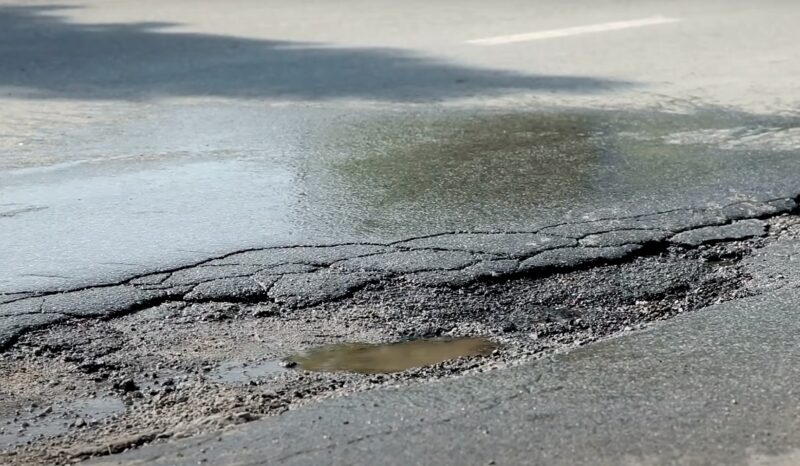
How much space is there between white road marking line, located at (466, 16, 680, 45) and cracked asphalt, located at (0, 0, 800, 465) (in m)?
0.90

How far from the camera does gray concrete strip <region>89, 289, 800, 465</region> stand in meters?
3.19

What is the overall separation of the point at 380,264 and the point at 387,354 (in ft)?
2.72

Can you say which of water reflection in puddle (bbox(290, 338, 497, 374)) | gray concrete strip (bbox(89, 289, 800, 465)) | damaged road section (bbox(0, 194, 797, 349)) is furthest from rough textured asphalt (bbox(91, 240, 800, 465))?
damaged road section (bbox(0, 194, 797, 349))

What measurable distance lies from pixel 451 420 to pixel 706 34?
27.2ft

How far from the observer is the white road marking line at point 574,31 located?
10.7 metres

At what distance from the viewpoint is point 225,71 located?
9.34 metres

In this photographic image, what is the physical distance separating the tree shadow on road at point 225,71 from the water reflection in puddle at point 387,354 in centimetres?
432

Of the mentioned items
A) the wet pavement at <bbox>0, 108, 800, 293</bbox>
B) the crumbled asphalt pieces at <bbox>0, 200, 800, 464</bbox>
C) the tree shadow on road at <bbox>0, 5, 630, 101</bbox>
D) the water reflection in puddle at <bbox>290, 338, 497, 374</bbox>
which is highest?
the tree shadow on road at <bbox>0, 5, 630, 101</bbox>

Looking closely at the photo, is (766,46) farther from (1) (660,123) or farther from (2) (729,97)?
(1) (660,123)

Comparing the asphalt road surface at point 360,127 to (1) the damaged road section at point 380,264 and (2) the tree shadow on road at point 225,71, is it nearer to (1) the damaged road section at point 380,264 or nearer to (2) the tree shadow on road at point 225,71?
(2) the tree shadow on road at point 225,71

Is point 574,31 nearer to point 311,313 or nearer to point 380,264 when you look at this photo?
point 380,264

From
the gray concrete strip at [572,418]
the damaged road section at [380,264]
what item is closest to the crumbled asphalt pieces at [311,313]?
the damaged road section at [380,264]

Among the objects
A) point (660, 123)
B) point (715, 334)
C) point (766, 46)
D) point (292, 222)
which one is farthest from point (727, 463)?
point (766, 46)

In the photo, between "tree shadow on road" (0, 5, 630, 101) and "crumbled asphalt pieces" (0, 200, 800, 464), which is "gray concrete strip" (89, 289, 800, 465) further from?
"tree shadow on road" (0, 5, 630, 101)
